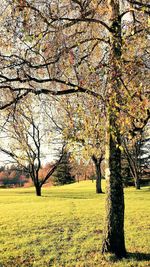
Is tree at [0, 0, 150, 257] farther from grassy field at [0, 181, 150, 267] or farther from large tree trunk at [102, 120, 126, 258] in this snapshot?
grassy field at [0, 181, 150, 267]

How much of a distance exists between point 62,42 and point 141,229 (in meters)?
9.22

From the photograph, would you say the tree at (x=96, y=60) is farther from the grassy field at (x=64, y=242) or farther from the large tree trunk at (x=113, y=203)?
the grassy field at (x=64, y=242)

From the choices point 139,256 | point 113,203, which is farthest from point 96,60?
point 139,256

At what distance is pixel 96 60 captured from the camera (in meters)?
10.5

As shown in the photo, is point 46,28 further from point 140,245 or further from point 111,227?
point 140,245

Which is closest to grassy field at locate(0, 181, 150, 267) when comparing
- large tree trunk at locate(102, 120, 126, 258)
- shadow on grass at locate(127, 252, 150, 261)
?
shadow on grass at locate(127, 252, 150, 261)

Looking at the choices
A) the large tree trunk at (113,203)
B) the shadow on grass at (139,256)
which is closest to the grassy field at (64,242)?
the shadow on grass at (139,256)

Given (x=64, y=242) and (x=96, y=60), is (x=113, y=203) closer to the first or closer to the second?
(x=64, y=242)

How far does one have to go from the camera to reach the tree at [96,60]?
686 cm

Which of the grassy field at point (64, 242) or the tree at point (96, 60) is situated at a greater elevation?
the tree at point (96, 60)

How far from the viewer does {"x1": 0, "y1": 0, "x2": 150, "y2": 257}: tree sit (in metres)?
6.86

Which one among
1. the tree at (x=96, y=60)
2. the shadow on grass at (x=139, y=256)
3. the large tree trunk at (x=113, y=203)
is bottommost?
the shadow on grass at (x=139, y=256)

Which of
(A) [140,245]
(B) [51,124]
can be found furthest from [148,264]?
(B) [51,124]

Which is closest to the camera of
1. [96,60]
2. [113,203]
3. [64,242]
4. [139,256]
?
[113,203]
